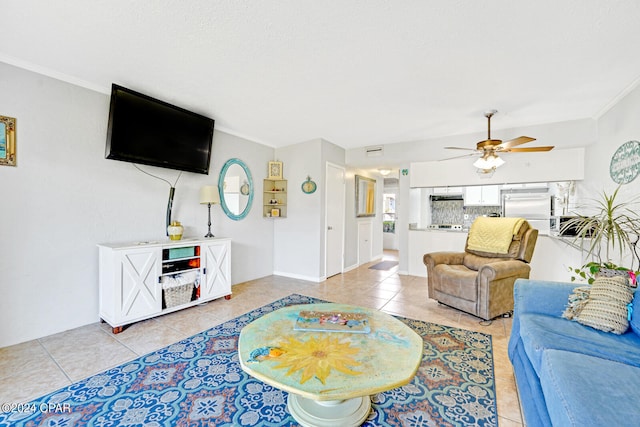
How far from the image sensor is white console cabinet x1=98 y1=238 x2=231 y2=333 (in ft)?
8.21

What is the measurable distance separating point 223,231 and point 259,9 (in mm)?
3016

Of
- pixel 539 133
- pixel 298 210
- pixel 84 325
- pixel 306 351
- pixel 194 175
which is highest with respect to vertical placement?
pixel 539 133

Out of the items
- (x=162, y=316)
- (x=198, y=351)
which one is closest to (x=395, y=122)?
(x=198, y=351)

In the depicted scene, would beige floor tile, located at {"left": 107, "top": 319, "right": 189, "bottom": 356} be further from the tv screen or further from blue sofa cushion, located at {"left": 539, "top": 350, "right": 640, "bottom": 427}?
blue sofa cushion, located at {"left": 539, "top": 350, "right": 640, "bottom": 427}

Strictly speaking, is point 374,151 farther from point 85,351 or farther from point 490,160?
point 85,351

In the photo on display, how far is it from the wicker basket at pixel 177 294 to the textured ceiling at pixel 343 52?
212cm

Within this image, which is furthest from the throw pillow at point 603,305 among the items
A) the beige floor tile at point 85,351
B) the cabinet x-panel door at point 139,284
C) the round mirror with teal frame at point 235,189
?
the round mirror with teal frame at point 235,189

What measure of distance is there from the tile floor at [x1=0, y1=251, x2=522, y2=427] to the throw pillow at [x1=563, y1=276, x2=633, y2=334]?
0.63 metres

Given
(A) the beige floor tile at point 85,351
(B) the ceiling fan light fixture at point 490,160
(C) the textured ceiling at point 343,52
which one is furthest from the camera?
(B) the ceiling fan light fixture at point 490,160

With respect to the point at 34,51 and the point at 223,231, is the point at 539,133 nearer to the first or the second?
the point at 223,231

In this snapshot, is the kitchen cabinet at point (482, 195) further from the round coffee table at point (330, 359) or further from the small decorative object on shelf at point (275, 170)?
the round coffee table at point (330, 359)

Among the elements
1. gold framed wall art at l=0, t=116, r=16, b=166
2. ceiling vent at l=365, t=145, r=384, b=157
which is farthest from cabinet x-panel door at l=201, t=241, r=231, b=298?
ceiling vent at l=365, t=145, r=384, b=157

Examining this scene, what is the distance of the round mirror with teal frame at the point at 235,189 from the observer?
13.2 feet

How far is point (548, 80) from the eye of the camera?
2.49m
